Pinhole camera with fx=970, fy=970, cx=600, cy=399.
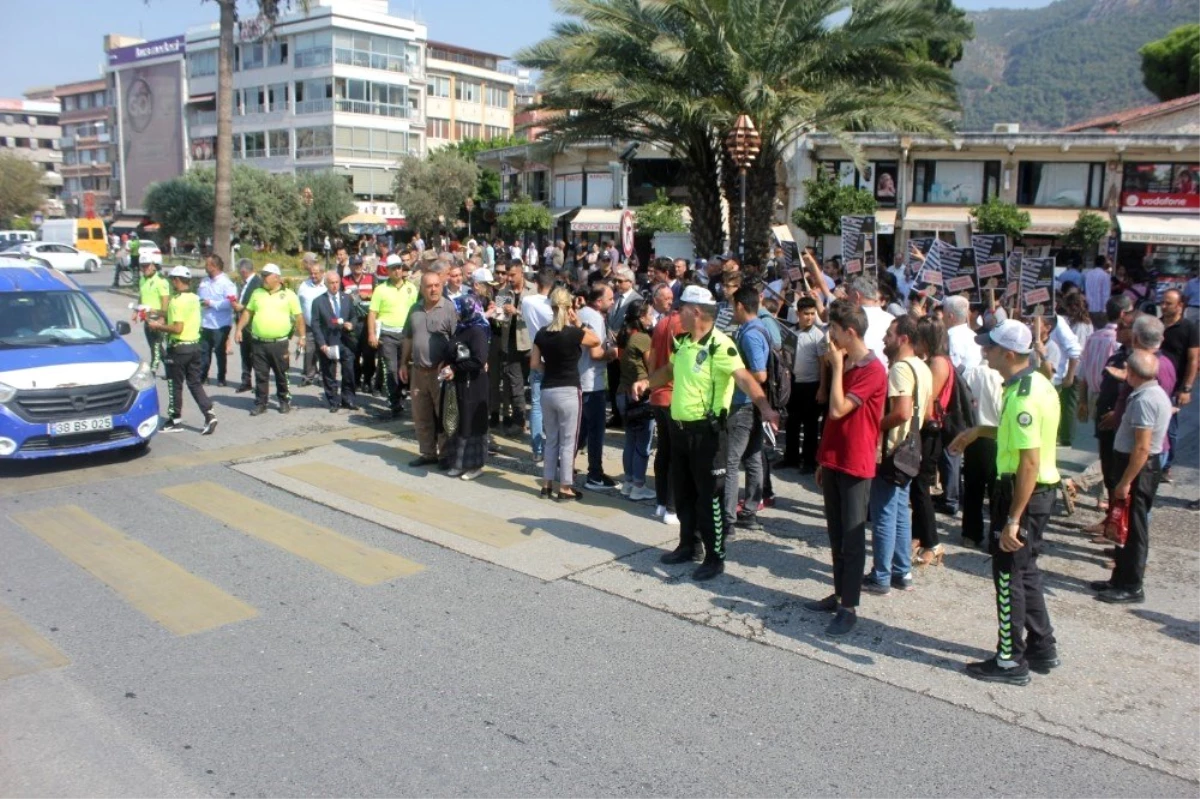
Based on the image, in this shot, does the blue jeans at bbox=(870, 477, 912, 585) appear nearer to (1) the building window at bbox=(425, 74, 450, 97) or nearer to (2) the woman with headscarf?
(2) the woman with headscarf

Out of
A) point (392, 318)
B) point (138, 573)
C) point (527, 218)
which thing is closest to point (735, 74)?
point (392, 318)

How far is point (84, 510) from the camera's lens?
317 inches

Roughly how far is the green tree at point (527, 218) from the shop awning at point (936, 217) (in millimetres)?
15502

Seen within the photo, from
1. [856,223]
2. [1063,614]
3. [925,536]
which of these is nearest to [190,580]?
[925,536]

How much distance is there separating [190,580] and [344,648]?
5.51 ft

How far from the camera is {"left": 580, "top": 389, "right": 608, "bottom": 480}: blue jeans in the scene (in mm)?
8734

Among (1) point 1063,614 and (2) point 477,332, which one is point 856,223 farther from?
(1) point 1063,614

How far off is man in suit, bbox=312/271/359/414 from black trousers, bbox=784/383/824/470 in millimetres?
5800

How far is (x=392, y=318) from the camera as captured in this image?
459 inches

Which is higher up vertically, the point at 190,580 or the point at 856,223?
the point at 856,223

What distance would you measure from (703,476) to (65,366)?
20.7 feet

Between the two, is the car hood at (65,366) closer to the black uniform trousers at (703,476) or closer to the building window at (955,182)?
the black uniform trousers at (703,476)

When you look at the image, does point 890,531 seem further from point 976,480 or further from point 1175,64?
point 1175,64

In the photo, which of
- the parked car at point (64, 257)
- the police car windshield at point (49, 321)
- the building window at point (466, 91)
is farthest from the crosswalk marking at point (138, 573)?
the building window at point (466, 91)
